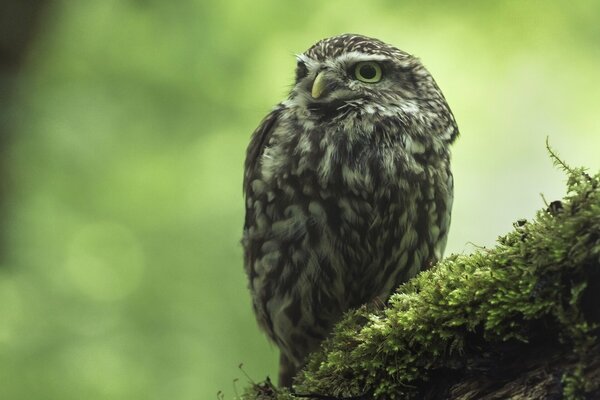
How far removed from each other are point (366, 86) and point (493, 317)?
5.66 feet

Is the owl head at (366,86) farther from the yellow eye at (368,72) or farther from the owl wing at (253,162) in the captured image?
the owl wing at (253,162)

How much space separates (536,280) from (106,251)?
4276 mm

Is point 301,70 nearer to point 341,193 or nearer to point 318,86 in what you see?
point 318,86

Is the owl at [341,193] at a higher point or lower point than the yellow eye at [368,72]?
lower

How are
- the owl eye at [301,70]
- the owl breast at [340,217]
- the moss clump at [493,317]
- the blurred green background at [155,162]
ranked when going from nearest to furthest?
1. the moss clump at [493,317]
2. the owl breast at [340,217]
3. the owl eye at [301,70]
4. the blurred green background at [155,162]

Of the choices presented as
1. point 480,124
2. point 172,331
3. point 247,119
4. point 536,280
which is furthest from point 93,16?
point 536,280

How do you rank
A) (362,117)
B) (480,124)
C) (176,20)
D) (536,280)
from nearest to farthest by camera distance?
(536,280) < (362,117) < (176,20) < (480,124)

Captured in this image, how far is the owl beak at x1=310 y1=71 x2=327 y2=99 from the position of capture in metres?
3.29

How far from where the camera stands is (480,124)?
22.1ft

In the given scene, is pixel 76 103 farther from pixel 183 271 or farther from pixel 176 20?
pixel 183 271

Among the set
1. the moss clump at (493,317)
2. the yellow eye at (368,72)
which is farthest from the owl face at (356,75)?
the moss clump at (493,317)

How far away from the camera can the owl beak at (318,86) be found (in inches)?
129

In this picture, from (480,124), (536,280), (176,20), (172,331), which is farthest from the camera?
(480,124)

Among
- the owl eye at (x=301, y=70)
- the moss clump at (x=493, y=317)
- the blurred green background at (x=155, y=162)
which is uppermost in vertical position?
the blurred green background at (x=155, y=162)
